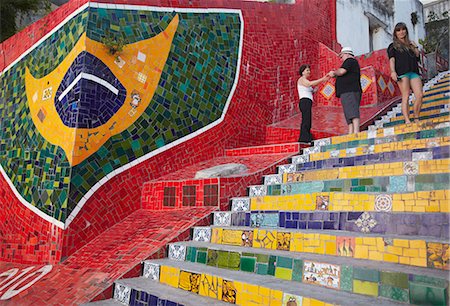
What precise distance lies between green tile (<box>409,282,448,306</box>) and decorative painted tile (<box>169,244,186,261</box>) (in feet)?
6.46

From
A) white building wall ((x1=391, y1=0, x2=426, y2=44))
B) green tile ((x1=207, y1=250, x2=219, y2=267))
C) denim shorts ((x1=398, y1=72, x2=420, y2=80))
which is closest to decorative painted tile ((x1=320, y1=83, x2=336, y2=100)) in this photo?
denim shorts ((x1=398, y1=72, x2=420, y2=80))

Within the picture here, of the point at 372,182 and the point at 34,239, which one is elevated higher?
the point at 372,182

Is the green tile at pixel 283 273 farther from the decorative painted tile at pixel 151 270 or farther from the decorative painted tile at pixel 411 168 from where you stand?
the decorative painted tile at pixel 411 168

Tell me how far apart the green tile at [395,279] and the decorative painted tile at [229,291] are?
36.1 inches

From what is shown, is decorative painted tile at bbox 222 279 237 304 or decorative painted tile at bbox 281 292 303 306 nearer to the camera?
decorative painted tile at bbox 281 292 303 306

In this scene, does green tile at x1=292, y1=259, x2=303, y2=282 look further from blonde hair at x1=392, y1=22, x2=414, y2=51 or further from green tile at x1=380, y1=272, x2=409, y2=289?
blonde hair at x1=392, y1=22, x2=414, y2=51

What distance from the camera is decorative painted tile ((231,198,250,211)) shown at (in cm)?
390

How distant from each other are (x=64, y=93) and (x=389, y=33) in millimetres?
12103

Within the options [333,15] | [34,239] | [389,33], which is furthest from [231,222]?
[389,33]

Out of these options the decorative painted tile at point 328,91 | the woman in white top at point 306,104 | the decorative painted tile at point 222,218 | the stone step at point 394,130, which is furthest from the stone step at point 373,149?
the decorative painted tile at point 328,91

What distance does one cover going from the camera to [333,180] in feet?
11.7

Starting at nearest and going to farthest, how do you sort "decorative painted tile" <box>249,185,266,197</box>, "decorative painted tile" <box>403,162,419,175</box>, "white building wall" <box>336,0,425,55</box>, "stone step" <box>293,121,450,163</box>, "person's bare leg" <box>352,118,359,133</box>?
"decorative painted tile" <box>403,162,419,175</box>, "stone step" <box>293,121,450,163</box>, "decorative painted tile" <box>249,185,266,197</box>, "person's bare leg" <box>352,118,359,133</box>, "white building wall" <box>336,0,425,55</box>

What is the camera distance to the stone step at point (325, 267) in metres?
1.87

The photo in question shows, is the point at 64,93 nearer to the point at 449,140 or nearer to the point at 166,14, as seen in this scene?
the point at 166,14
